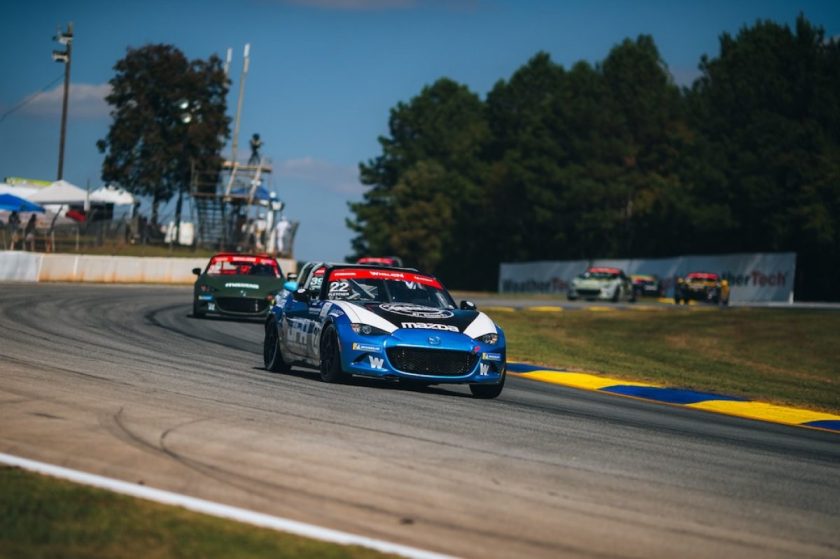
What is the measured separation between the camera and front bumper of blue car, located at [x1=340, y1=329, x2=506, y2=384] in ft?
40.9

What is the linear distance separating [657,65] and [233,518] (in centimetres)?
10227

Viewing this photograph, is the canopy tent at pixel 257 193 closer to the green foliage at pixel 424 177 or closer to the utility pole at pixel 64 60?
the utility pole at pixel 64 60

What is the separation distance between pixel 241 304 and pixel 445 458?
1791 centimetres

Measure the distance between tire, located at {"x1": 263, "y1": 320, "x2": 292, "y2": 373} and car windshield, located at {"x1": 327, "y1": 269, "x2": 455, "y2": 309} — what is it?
1171 millimetres

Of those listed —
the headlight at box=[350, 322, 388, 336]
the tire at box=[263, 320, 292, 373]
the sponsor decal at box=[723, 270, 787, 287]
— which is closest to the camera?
the headlight at box=[350, 322, 388, 336]

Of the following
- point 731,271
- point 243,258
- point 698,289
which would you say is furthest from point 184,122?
point 243,258

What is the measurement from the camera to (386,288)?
1382cm

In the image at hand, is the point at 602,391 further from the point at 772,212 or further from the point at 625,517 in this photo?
the point at 772,212

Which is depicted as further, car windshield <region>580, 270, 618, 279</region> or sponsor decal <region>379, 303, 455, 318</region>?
car windshield <region>580, 270, 618, 279</region>

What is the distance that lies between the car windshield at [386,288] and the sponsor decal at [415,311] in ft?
0.92

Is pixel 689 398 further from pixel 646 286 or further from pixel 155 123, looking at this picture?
pixel 155 123

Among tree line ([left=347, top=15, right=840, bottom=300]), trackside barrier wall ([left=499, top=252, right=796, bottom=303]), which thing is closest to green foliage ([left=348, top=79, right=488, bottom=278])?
tree line ([left=347, top=15, right=840, bottom=300])

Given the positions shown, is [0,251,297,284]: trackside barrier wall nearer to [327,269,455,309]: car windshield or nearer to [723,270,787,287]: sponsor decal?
[723,270,787,287]: sponsor decal

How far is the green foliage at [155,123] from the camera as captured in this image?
7025cm
